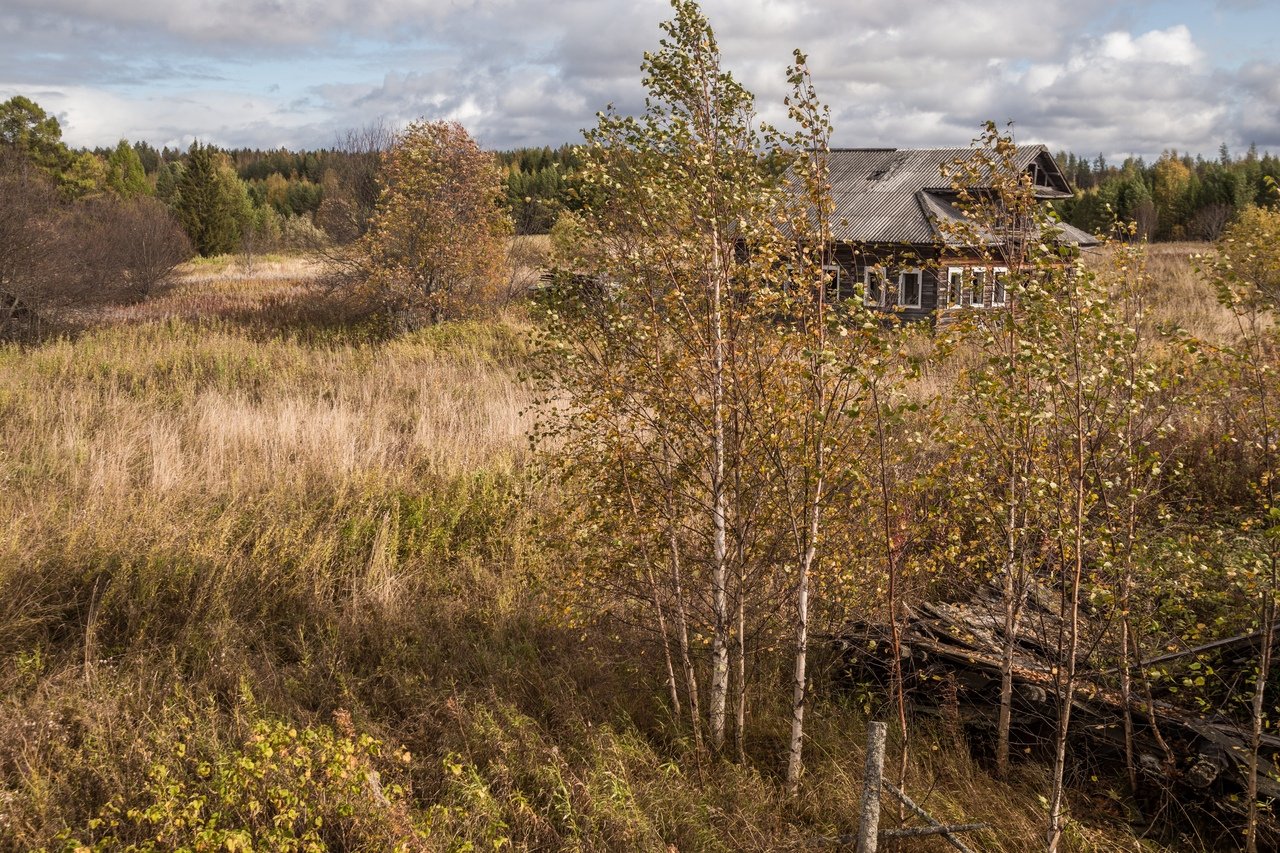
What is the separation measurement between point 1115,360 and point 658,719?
124 inches

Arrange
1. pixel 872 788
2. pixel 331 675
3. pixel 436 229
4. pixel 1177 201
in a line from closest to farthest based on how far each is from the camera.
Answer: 1. pixel 872 788
2. pixel 331 675
3. pixel 436 229
4. pixel 1177 201

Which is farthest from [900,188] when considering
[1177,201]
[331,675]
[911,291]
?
[1177,201]

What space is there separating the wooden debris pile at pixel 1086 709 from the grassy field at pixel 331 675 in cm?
33

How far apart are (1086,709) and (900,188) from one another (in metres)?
20.8

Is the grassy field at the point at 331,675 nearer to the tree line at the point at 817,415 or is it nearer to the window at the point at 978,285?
the tree line at the point at 817,415

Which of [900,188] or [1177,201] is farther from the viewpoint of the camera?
[1177,201]

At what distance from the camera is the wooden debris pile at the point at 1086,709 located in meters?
4.33

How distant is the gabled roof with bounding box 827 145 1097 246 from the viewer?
A: 71.2ft

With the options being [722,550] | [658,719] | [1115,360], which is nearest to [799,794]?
[658,719]

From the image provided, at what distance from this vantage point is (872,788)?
3396mm

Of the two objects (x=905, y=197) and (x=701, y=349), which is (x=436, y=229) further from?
(x=701, y=349)

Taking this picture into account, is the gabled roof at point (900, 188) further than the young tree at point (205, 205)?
No

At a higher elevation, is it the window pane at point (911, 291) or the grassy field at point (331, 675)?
the window pane at point (911, 291)

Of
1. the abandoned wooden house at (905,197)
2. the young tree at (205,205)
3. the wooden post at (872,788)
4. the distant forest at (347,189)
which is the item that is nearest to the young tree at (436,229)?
the distant forest at (347,189)
